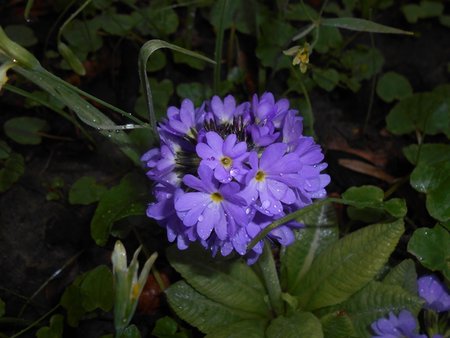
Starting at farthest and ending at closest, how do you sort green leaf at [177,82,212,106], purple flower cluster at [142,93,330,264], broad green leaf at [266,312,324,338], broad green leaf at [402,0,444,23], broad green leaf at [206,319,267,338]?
broad green leaf at [402,0,444,23]
green leaf at [177,82,212,106]
broad green leaf at [206,319,267,338]
broad green leaf at [266,312,324,338]
purple flower cluster at [142,93,330,264]

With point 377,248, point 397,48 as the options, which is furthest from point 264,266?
point 397,48

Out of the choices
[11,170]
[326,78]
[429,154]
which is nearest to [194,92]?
[326,78]

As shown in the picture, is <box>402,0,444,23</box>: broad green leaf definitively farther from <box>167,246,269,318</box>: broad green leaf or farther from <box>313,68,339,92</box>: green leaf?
<box>167,246,269,318</box>: broad green leaf

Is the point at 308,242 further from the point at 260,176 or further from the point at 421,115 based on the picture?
the point at 421,115

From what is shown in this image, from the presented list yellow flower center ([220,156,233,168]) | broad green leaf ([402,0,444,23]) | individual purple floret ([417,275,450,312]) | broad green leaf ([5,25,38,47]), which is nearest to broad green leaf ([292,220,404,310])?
individual purple floret ([417,275,450,312])

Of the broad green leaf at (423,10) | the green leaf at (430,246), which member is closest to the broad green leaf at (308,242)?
the green leaf at (430,246)

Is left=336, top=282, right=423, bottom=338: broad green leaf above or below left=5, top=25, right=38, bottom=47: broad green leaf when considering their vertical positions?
below
